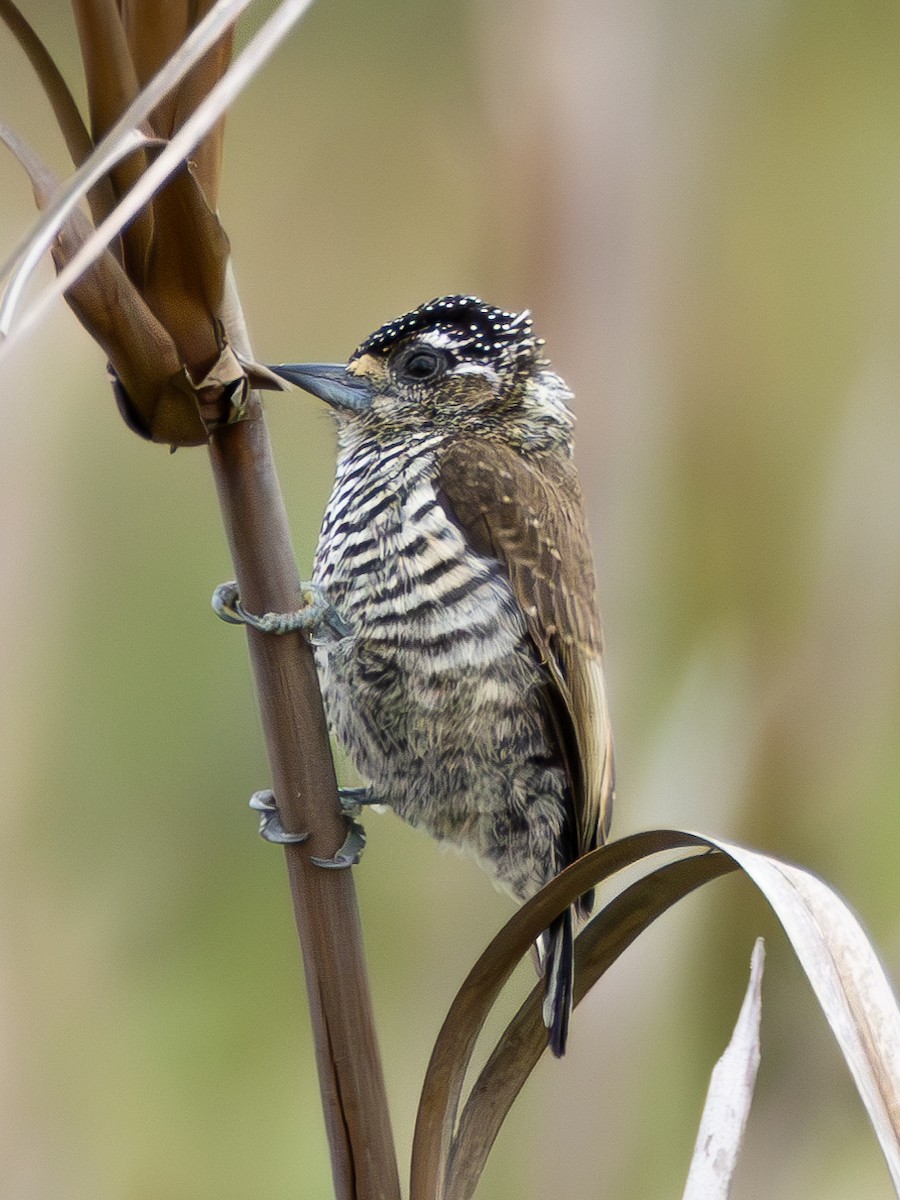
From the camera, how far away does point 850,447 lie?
5.99ft

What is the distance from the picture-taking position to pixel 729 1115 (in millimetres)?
878

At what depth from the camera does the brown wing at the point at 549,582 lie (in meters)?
1.54

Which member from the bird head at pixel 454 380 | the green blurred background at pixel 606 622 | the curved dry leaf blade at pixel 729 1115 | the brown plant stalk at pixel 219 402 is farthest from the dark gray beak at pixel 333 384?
the curved dry leaf blade at pixel 729 1115

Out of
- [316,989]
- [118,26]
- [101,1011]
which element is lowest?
[101,1011]

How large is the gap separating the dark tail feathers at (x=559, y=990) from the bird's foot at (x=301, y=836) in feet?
0.56

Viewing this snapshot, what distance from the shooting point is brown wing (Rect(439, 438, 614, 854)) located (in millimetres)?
1540

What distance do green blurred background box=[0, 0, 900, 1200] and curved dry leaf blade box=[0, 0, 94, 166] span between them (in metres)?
1.03

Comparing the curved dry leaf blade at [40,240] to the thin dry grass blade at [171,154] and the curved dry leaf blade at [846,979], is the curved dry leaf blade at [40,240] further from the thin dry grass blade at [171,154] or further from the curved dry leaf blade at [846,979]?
the curved dry leaf blade at [846,979]

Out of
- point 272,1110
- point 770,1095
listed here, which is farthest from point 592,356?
point 272,1110

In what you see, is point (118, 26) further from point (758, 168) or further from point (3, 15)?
point (758, 168)

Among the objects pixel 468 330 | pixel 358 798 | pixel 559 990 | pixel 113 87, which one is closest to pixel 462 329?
pixel 468 330

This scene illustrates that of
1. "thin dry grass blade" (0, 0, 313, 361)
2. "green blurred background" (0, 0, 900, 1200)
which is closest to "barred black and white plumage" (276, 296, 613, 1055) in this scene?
"green blurred background" (0, 0, 900, 1200)

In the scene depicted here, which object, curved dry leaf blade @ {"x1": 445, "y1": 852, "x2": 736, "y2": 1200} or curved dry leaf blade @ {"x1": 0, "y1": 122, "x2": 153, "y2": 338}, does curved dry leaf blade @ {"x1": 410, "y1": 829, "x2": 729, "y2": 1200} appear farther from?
curved dry leaf blade @ {"x1": 0, "y1": 122, "x2": 153, "y2": 338}

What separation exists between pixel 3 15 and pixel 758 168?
1.59 meters
